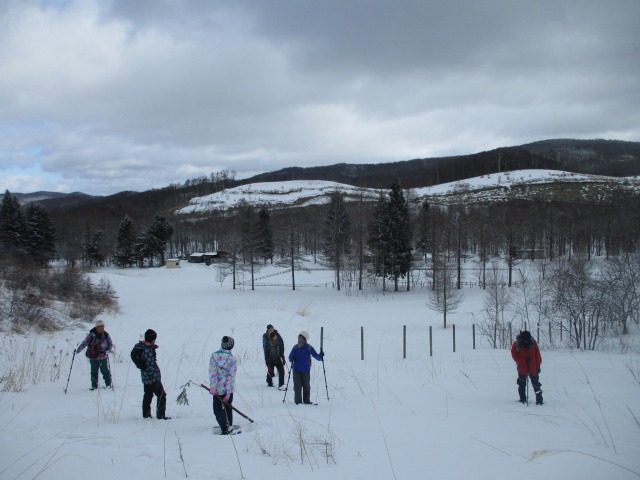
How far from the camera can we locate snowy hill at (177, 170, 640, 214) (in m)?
111

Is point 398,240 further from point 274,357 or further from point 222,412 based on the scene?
point 222,412

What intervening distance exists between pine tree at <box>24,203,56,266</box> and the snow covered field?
2278 inches

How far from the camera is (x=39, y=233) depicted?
63875mm

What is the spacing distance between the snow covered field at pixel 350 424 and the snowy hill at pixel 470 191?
252 feet

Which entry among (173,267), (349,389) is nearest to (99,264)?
(173,267)

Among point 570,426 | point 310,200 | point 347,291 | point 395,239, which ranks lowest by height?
point 347,291

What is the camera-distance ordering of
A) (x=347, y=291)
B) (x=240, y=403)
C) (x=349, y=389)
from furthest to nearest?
(x=347, y=291)
(x=349, y=389)
(x=240, y=403)

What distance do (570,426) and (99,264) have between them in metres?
91.1

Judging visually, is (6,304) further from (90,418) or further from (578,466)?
(578,466)

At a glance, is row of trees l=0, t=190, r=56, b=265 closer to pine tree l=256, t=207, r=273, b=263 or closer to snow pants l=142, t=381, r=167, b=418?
pine tree l=256, t=207, r=273, b=263

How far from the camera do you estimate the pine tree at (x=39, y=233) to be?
62.3 m

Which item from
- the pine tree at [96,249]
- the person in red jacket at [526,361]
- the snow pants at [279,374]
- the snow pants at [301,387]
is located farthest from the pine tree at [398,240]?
the pine tree at [96,249]

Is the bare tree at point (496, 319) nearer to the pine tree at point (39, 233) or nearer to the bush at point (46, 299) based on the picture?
the bush at point (46, 299)

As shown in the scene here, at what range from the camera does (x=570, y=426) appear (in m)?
6.41
